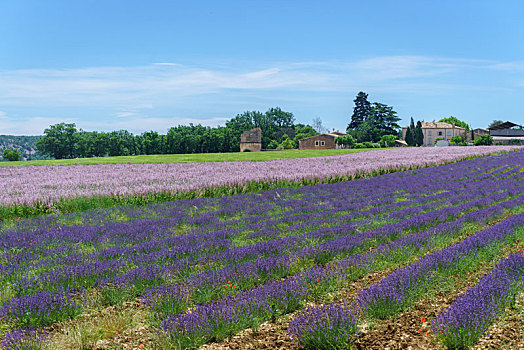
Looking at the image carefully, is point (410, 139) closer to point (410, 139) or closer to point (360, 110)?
point (410, 139)

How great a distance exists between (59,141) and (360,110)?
267 ft

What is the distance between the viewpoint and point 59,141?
85.9m

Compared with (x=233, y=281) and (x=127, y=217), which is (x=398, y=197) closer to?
(x=127, y=217)

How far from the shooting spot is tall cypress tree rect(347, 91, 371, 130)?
397ft

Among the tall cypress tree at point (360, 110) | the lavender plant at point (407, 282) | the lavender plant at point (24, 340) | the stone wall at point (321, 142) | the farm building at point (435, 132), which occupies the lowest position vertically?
the lavender plant at point (24, 340)

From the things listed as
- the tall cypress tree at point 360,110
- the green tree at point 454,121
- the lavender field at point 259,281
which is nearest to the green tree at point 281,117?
the tall cypress tree at point 360,110

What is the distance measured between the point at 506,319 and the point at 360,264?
1972 millimetres

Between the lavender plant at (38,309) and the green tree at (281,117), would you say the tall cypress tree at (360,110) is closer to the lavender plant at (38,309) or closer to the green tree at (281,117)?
the green tree at (281,117)

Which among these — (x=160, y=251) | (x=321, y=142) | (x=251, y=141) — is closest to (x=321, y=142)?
(x=321, y=142)

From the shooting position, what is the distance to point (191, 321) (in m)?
4.07

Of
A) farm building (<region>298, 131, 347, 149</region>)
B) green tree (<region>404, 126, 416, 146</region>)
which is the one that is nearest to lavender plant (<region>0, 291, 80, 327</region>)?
farm building (<region>298, 131, 347, 149</region>)

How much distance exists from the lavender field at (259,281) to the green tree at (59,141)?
84778 mm

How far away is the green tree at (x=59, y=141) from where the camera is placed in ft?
280

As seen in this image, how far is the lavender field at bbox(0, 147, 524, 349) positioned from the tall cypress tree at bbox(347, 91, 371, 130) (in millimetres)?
114748
